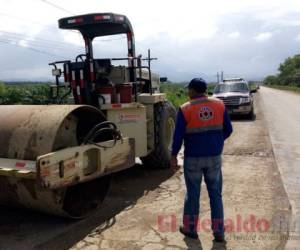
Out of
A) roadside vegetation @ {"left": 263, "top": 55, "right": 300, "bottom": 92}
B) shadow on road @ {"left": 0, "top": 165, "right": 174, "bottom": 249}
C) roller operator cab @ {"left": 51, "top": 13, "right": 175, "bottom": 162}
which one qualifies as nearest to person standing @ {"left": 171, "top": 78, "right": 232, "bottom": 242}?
shadow on road @ {"left": 0, "top": 165, "right": 174, "bottom": 249}

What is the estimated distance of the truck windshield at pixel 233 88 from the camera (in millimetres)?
18703

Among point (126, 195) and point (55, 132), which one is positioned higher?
point (55, 132)

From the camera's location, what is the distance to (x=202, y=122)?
4352 millimetres

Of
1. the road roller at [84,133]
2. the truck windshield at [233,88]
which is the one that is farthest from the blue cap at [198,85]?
the truck windshield at [233,88]

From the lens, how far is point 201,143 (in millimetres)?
4383

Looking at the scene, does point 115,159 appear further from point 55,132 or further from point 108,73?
point 108,73

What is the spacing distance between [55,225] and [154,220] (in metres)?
1.17

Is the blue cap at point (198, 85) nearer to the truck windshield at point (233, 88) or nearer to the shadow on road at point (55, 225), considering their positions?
the shadow on road at point (55, 225)

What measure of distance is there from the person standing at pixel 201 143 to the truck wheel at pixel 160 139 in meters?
2.94

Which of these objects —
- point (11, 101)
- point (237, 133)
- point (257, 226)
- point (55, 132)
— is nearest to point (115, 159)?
point (55, 132)

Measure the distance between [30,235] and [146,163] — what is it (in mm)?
3373

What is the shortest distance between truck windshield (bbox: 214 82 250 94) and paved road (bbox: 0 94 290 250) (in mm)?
11665

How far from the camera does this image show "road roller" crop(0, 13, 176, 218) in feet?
15.1

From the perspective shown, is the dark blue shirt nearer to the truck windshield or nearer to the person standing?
the person standing
